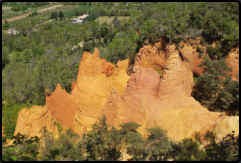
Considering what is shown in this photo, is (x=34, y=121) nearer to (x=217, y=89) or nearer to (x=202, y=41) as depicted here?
(x=217, y=89)

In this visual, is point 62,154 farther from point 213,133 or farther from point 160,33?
point 160,33

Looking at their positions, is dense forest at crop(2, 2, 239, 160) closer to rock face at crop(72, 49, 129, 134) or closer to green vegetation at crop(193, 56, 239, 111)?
green vegetation at crop(193, 56, 239, 111)

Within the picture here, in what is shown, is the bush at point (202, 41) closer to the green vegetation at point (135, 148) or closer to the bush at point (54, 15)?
the green vegetation at point (135, 148)

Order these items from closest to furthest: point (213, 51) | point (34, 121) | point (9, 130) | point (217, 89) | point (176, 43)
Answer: point (34, 121) → point (217, 89) → point (9, 130) → point (213, 51) → point (176, 43)

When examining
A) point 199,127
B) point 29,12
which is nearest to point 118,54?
point 199,127

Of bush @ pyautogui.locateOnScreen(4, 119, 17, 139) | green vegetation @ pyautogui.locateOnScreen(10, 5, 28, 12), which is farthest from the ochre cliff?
green vegetation @ pyautogui.locateOnScreen(10, 5, 28, 12)

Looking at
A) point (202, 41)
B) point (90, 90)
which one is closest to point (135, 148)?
point (90, 90)
